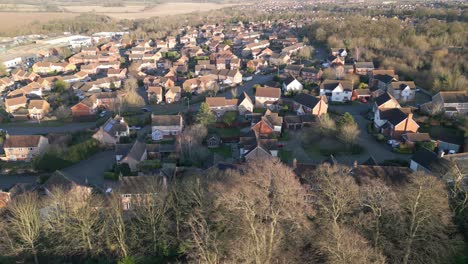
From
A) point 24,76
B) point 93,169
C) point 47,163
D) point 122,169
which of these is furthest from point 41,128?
point 24,76

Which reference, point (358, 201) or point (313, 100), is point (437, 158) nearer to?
point (358, 201)

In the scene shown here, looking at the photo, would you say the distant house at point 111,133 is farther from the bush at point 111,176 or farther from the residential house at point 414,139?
the residential house at point 414,139

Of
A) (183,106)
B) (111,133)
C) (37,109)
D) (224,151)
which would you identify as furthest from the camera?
(183,106)

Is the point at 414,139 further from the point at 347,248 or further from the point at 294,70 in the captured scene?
the point at 294,70

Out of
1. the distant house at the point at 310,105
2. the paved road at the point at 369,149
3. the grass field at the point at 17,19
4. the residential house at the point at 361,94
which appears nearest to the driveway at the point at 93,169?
the paved road at the point at 369,149

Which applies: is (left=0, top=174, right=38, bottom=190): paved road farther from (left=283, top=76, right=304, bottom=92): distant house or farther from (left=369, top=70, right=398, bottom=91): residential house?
(left=369, top=70, right=398, bottom=91): residential house

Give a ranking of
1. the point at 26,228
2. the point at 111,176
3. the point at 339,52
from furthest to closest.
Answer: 1. the point at 339,52
2. the point at 111,176
3. the point at 26,228

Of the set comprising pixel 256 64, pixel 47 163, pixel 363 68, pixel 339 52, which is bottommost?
pixel 47 163
